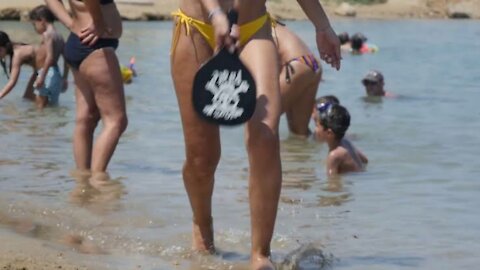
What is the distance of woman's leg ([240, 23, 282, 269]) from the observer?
4.47 meters

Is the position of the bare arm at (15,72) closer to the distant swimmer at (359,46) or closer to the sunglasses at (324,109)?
the sunglasses at (324,109)

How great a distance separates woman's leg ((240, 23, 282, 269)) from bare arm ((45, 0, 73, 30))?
8.92 feet

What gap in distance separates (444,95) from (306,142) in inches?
221

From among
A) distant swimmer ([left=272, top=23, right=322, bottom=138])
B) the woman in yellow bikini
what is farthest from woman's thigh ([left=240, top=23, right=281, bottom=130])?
distant swimmer ([left=272, top=23, right=322, bottom=138])

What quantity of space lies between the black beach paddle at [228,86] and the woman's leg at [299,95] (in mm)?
4030

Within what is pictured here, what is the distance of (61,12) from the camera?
24.0ft

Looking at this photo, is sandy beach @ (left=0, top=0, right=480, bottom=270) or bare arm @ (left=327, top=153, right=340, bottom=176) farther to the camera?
bare arm @ (left=327, top=153, right=340, bottom=176)

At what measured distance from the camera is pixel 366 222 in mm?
6254

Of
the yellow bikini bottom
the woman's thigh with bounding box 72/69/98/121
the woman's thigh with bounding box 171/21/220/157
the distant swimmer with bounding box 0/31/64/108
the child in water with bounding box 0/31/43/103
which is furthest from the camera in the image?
the distant swimmer with bounding box 0/31/64/108

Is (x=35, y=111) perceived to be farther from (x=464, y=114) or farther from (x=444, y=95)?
(x=444, y=95)

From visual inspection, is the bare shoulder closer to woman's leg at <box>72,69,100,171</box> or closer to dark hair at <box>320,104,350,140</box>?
dark hair at <box>320,104,350,140</box>

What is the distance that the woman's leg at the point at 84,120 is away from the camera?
281 inches

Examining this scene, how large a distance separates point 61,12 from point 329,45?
109 inches

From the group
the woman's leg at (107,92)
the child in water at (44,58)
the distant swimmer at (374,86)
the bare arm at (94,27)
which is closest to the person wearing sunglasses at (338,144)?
the woman's leg at (107,92)
